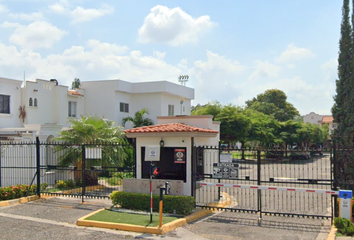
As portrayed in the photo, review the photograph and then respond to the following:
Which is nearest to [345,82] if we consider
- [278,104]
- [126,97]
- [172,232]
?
[172,232]

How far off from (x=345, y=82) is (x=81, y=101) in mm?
21028

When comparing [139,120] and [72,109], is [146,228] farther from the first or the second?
[72,109]

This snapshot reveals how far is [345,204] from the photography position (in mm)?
9516

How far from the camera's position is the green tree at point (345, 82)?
1312 cm

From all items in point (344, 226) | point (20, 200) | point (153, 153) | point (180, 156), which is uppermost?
point (153, 153)

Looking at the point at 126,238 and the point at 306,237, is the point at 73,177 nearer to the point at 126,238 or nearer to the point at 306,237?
the point at 126,238

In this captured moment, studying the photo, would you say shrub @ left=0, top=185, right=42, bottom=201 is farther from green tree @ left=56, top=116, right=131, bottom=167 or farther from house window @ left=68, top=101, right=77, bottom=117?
house window @ left=68, top=101, right=77, bottom=117

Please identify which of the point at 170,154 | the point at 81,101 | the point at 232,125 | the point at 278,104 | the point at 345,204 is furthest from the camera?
the point at 278,104

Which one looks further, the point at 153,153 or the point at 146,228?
the point at 153,153

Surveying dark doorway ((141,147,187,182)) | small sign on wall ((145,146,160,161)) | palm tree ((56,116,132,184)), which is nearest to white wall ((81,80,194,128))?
palm tree ((56,116,132,184))

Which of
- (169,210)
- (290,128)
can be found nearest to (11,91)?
(169,210)

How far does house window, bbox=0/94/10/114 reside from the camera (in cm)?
2261

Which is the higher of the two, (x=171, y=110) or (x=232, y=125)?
(x=171, y=110)

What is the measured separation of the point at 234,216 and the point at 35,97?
18289 millimetres
